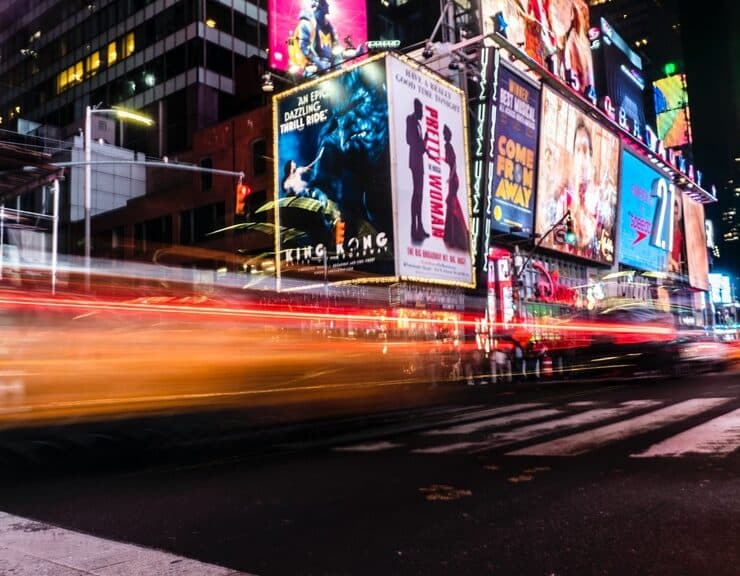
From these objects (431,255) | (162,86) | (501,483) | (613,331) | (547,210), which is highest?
(162,86)

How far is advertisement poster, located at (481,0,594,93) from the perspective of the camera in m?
35.4

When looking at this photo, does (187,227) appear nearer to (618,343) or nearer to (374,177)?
(374,177)

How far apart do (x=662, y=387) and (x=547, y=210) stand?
20.8 metres

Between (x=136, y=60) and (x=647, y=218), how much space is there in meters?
40.9

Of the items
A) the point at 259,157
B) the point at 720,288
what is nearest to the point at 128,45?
the point at 259,157

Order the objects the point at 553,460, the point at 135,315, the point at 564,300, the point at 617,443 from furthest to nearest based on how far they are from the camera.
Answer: the point at 564,300 < the point at 135,315 < the point at 617,443 < the point at 553,460

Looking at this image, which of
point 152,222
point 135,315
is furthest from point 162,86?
point 135,315

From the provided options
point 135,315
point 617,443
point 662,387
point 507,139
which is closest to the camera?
point 617,443

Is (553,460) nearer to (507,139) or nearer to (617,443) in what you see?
(617,443)

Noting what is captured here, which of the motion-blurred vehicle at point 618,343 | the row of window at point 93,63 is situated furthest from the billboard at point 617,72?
the row of window at point 93,63

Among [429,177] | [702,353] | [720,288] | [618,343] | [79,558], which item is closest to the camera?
[79,558]

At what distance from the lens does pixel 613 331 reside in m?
21.8

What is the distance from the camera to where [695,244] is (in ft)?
195

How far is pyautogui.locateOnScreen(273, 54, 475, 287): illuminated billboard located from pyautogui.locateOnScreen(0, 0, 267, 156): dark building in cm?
1818
